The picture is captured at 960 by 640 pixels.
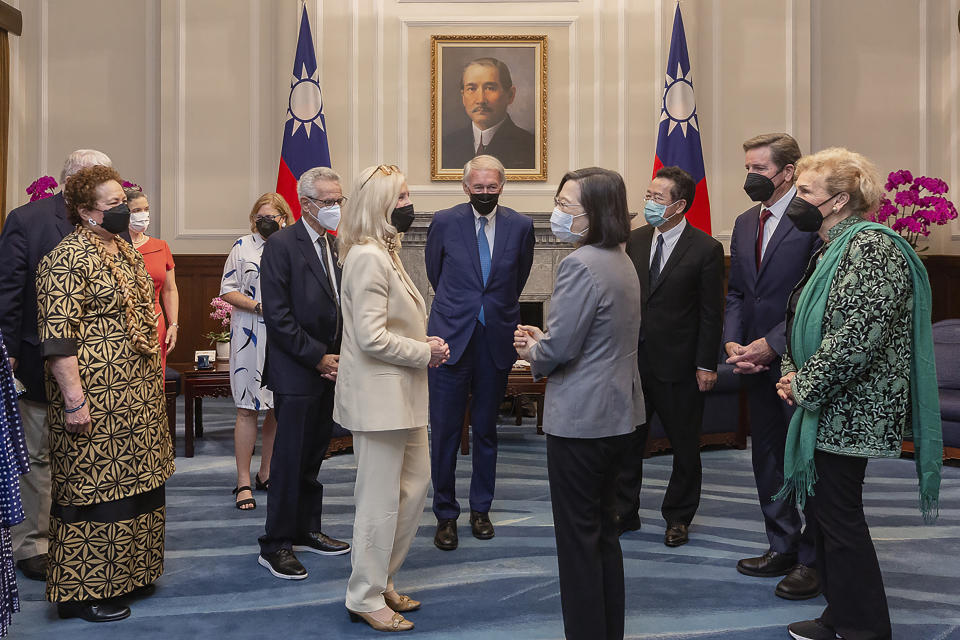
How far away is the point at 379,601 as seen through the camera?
118 inches

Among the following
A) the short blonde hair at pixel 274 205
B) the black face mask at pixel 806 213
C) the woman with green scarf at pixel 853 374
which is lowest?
the woman with green scarf at pixel 853 374

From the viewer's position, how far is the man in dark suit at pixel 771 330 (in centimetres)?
335

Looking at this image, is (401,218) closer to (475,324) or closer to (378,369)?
(378,369)

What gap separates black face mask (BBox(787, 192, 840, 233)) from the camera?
2.78m

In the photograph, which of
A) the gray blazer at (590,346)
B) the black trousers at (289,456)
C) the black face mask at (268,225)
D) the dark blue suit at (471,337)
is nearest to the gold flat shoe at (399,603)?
the black trousers at (289,456)

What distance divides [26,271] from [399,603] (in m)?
1.85

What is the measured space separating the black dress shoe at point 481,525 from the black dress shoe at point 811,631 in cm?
144

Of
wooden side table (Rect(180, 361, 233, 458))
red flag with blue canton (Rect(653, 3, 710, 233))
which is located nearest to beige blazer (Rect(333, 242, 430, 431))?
wooden side table (Rect(180, 361, 233, 458))

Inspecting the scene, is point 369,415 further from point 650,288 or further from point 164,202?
point 164,202

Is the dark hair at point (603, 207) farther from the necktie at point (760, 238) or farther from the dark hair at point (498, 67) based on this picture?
the dark hair at point (498, 67)

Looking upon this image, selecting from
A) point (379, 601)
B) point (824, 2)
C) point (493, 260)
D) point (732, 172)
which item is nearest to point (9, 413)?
point (379, 601)

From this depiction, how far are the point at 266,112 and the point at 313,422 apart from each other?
16.8 feet

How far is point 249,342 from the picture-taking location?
4699 millimetres

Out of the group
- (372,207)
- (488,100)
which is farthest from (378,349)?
(488,100)
